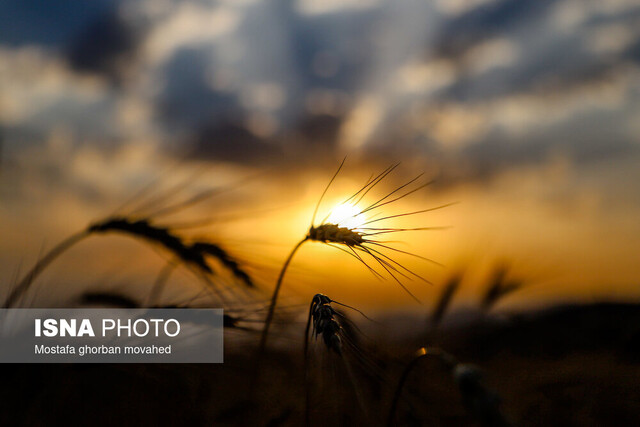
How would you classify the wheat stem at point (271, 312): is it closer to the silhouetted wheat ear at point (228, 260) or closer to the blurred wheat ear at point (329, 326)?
the silhouetted wheat ear at point (228, 260)

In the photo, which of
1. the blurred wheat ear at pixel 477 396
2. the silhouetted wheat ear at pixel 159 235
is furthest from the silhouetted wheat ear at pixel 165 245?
the blurred wheat ear at pixel 477 396

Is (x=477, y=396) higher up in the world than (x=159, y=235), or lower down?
lower down

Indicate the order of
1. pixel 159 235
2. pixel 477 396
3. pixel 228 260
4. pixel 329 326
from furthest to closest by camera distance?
pixel 228 260 < pixel 159 235 < pixel 329 326 < pixel 477 396

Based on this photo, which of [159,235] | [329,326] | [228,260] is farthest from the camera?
[228,260]

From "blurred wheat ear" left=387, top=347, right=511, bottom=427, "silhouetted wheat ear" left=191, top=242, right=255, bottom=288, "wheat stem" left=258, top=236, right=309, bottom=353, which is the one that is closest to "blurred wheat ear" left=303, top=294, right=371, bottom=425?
"wheat stem" left=258, top=236, right=309, bottom=353

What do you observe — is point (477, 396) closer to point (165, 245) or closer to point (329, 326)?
point (329, 326)

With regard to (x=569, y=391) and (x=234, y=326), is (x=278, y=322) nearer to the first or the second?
(x=234, y=326)

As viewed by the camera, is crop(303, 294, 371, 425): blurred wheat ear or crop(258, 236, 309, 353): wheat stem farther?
crop(258, 236, 309, 353): wheat stem

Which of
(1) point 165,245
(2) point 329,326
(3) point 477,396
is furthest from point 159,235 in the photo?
(3) point 477,396

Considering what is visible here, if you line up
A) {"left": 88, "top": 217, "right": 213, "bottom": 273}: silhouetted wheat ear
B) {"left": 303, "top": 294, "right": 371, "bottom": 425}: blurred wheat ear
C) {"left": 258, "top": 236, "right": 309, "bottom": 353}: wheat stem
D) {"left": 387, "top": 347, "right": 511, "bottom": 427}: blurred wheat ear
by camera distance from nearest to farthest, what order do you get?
{"left": 387, "top": 347, "right": 511, "bottom": 427}: blurred wheat ear, {"left": 303, "top": 294, "right": 371, "bottom": 425}: blurred wheat ear, {"left": 88, "top": 217, "right": 213, "bottom": 273}: silhouetted wheat ear, {"left": 258, "top": 236, "right": 309, "bottom": 353}: wheat stem

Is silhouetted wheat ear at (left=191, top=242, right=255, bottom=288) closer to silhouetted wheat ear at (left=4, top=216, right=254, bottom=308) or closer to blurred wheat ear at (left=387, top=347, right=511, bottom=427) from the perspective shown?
silhouetted wheat ear at (left=4, top=216, right=254, bottom=308)

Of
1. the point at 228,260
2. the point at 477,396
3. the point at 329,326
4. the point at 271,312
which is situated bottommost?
the point at 477,396
